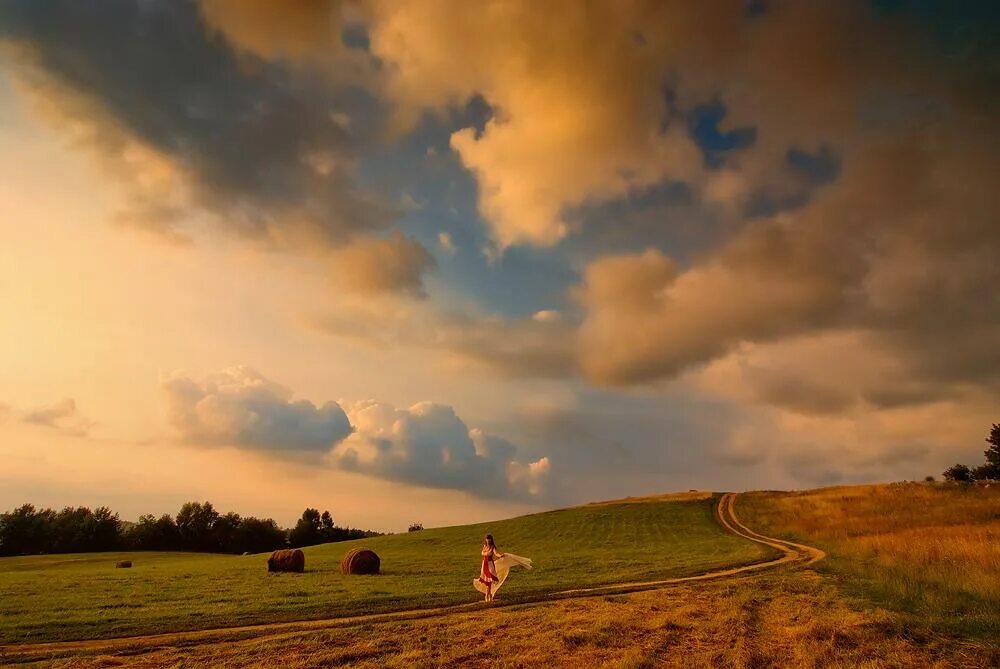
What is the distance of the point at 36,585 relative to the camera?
105 feet

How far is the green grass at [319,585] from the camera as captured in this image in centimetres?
2108

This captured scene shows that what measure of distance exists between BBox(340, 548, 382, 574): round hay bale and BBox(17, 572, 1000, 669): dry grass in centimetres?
1809

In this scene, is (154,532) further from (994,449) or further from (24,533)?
(994,449)

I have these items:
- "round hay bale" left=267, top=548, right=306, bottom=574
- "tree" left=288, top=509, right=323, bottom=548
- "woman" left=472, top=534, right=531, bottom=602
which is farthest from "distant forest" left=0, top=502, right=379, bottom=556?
"woman" left=472, top=534, right=531, bottom=602

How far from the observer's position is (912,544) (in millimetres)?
36312

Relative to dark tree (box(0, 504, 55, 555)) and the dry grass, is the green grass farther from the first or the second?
dark tree (box(0, 504, 55, 555))

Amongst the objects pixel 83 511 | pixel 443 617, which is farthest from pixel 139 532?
pixel 443 617

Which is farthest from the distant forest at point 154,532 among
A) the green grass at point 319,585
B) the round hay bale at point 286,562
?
the round hay bale at point 286,562

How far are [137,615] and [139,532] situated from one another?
108924mm

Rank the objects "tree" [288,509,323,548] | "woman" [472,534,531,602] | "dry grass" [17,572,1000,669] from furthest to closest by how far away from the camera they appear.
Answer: "tree" [288,509,323,548], "woman" [472,534,531,602], "dry grass" [17,572,1000,669]

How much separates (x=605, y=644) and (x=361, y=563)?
24689mm

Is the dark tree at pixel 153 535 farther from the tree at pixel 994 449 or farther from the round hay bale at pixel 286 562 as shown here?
the tree at pixel 994 449

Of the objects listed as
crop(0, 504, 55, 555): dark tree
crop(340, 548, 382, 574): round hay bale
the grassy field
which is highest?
crop(0, 504, 55, 555): dark tree

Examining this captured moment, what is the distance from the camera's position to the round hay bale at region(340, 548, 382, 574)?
121 feet
